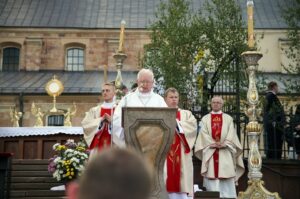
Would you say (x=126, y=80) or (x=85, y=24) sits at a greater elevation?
(x=85, y=24)

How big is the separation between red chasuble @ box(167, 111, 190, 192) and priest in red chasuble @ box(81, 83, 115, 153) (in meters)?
0.96

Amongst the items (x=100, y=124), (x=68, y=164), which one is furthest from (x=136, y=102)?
(x=68, y=164)

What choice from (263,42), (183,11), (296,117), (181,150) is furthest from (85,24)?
(181,150)

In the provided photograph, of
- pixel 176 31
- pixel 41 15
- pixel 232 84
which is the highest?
pixel 41 15

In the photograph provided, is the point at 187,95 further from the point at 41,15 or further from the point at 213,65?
the point at 41,15

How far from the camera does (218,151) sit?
9469 mm

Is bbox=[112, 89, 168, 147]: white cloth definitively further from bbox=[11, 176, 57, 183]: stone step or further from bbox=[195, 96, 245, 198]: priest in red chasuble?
bbox=[11, 176, 57, 183]: stone step

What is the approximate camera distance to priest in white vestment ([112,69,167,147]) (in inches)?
257

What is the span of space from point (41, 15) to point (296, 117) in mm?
22595

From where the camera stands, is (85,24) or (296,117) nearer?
(296,117)

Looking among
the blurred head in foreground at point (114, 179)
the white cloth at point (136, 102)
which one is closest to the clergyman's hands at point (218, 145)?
the white cloth at point (136, 102)

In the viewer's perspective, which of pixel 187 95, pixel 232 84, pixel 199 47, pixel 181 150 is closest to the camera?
pixel 181 150

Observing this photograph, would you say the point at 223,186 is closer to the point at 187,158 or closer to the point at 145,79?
the point at 187,158

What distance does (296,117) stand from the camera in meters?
11.7
